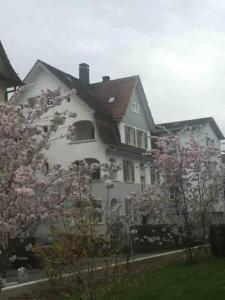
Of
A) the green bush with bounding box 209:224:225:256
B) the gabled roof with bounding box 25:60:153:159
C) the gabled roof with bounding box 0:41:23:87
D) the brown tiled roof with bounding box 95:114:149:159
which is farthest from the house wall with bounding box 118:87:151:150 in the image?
the green bush with bounding box 209:224:225:256

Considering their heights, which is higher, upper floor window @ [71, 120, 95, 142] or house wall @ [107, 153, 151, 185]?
upper floor window @ [71, 120, 95, 142]

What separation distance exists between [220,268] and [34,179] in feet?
34.3

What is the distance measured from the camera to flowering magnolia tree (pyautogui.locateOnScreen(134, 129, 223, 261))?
20.0 m

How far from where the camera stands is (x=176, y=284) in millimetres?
13672

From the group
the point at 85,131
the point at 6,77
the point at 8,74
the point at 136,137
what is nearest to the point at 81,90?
the point at 85,131

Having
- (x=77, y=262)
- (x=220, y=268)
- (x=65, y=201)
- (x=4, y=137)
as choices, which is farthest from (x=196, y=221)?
(x=4, y=137)

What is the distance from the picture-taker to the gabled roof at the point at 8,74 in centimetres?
2520

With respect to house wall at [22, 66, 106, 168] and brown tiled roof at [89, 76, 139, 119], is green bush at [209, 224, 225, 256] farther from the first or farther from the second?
brown tiled roof at [89, 76, 139, 119]

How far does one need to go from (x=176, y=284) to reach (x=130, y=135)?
27005mm

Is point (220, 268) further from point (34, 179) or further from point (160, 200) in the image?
point (34, 179)

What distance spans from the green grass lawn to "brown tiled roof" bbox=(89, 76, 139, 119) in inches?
881

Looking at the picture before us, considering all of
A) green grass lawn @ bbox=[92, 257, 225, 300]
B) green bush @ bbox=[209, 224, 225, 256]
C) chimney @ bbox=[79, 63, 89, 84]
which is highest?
chimney @ bbox=[79, 63, 89, 84]

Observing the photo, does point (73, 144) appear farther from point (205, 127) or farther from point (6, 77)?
point (205, 127)

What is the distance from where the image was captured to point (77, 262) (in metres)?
10.7
